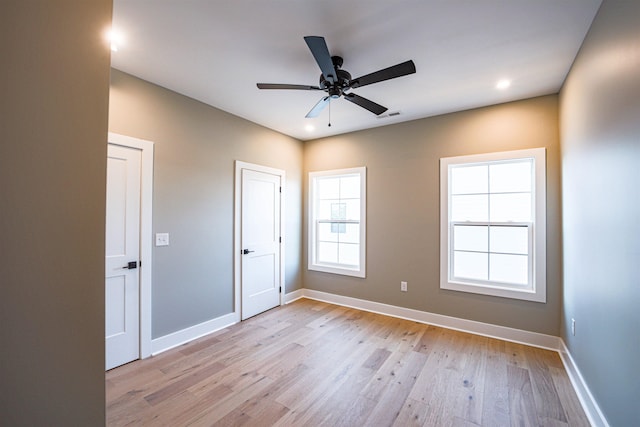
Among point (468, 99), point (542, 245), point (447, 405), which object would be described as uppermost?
point (468, 99)

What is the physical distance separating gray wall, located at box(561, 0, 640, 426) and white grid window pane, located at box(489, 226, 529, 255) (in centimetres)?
64

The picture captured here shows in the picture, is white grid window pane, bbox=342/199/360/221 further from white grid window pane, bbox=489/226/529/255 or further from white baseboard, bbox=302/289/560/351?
white grid window pane, bbox=489/226/529/255

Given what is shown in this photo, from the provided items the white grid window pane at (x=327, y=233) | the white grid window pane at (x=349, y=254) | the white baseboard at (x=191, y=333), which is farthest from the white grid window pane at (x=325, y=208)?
the white baseboard at (x=191, y=333)

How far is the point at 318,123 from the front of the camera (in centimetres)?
387

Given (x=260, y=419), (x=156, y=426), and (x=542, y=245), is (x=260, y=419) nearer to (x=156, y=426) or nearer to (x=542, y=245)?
(x=156, y=426)

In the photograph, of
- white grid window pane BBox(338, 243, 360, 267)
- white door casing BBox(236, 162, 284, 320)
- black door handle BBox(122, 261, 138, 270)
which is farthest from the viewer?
white grid window pane BBox(338, 243, 360, 267)

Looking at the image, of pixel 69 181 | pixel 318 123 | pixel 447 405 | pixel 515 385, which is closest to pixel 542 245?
pixel 515 385

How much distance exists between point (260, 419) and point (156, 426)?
0.68m

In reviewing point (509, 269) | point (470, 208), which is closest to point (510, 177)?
point (470, 208)

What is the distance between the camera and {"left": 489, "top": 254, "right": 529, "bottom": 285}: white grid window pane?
9.96 feet

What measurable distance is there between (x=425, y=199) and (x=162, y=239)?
10.5 feet

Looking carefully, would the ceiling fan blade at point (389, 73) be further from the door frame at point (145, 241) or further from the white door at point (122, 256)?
the white door at point (122, 256)

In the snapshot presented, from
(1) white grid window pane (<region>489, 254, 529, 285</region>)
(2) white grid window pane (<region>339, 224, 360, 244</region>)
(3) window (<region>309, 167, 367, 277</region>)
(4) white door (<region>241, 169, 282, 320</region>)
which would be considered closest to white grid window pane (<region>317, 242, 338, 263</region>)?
(3) window (<region>309, 167, 367, 277</region>)

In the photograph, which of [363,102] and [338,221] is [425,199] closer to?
[338,221]
